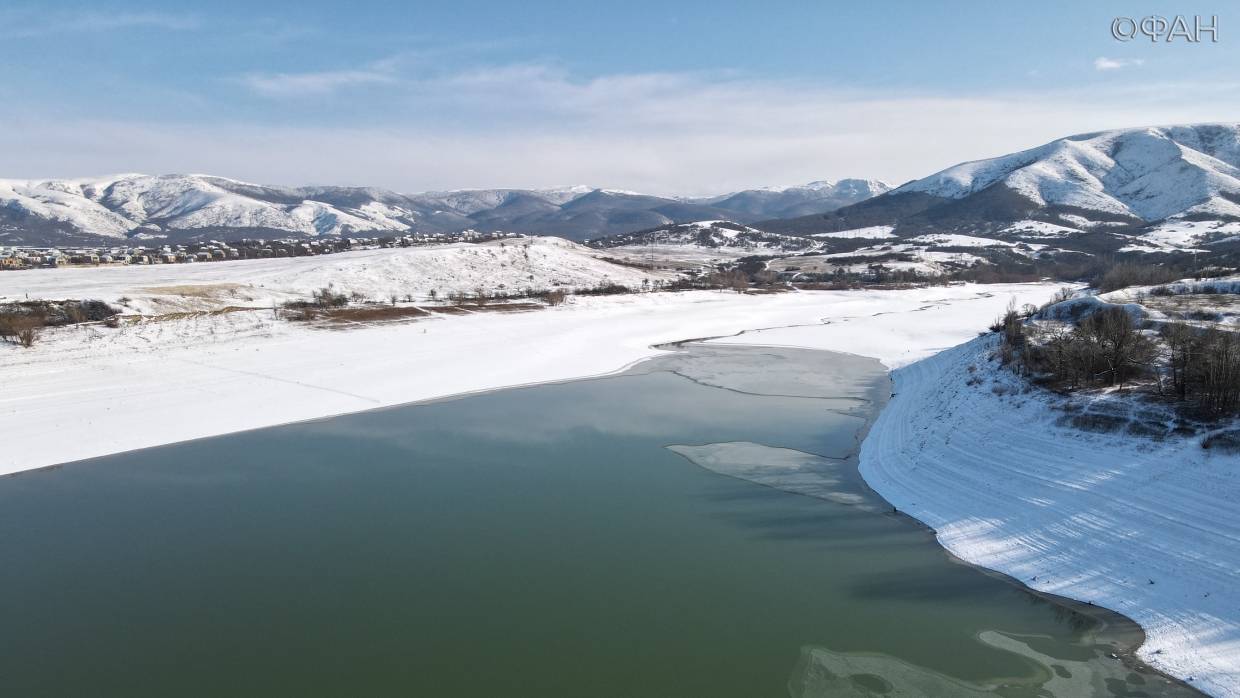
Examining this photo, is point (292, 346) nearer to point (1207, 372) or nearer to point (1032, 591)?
point (1032, 591)

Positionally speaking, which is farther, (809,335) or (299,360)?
(809,335)

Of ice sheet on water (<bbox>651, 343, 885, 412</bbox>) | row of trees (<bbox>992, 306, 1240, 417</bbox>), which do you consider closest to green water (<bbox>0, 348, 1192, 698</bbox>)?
row of trees (<bbox>992, 306, 1240, 417</bbox>)

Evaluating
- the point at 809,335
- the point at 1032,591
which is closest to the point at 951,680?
the point at 1032,591

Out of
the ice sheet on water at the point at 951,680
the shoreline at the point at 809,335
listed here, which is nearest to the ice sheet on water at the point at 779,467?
the shoreline at the point at 809,335

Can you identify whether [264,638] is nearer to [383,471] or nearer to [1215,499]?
[383,471]

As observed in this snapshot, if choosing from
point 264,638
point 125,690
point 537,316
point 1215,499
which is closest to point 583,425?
point 264,638
